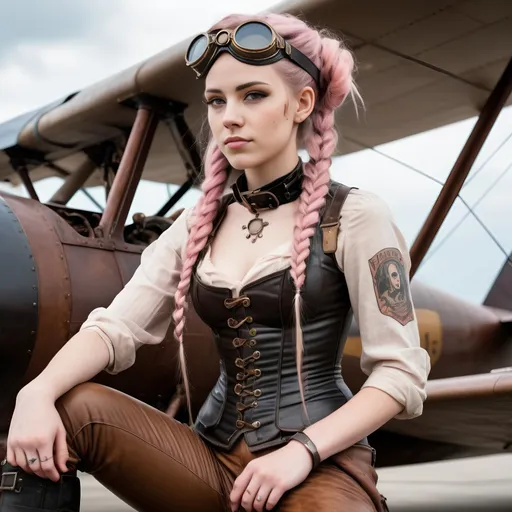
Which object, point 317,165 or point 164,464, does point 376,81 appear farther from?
point 164,464

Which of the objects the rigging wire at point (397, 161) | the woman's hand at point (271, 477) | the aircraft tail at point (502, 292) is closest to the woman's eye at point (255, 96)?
the woman's hand at point (271, 477)

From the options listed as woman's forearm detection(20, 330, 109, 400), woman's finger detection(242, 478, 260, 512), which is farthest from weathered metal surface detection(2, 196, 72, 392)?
woman's finger detection(242, 478, 260, 512)

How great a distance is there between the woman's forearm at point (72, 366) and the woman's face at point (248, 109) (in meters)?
0.45

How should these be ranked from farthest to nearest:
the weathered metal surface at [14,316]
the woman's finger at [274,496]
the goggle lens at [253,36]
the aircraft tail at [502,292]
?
1. the aircraft tail at [502,292]
2. the weathered metal surface at [14,316]
3. the goggle lens at [253,36]
4. the woman's finger at [274,496]

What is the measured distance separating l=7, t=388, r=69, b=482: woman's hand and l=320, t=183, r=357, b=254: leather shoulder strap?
582 mm

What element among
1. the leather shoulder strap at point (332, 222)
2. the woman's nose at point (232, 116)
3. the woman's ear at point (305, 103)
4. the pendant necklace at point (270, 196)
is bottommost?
the leather shoulder strap at point (332, 222)

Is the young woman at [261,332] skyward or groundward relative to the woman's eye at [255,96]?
groundward

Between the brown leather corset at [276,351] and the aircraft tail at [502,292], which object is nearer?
the brown leather corset at [276,351]

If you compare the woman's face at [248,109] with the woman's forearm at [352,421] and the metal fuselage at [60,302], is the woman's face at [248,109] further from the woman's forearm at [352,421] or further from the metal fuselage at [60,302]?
the metal fuselage at [60,302]

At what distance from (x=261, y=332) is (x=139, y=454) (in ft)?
1.09

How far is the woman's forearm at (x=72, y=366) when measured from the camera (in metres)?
1.54

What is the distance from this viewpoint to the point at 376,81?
185 inches

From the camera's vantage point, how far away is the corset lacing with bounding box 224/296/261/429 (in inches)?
65.8

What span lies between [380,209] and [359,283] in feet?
0.50
